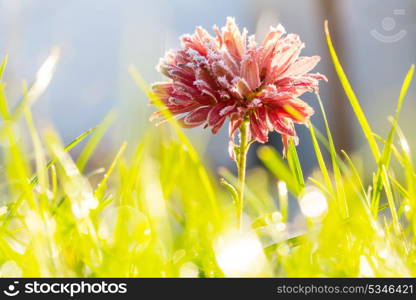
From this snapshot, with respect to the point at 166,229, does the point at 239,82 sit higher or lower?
higher

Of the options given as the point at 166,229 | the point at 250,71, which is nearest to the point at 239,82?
the point at 250,71

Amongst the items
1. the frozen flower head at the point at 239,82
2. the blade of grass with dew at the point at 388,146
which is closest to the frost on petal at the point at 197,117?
the frozen flower head at the point at 239,82

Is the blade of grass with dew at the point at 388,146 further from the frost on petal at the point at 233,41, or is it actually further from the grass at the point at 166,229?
the frost on petal at the point at 233,41

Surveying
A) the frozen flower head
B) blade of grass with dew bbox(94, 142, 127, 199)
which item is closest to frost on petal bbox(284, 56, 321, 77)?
the frozen flower head

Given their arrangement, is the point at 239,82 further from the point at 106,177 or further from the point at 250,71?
the point at 106,177

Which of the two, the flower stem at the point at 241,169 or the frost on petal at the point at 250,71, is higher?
the frost on petal at the point at 250,71

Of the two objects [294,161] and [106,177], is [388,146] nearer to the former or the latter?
[294,161]

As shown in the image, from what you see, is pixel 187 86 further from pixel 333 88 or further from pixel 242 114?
pixel 333 88

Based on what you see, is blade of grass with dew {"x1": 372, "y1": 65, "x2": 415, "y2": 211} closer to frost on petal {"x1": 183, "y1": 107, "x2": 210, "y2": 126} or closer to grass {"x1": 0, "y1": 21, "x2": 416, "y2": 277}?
grass {"x1": 0, "y1": 21, "x2": 416, "y2": 277}
